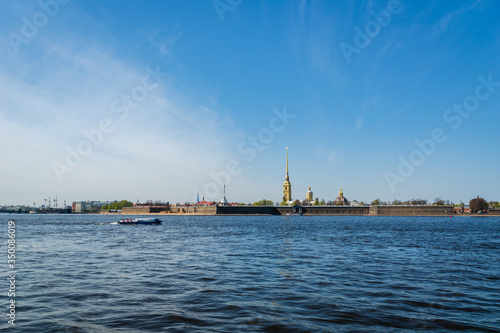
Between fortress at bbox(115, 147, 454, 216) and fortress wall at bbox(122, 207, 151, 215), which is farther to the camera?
fortress wall at bbox(122, 207, 151, 215)

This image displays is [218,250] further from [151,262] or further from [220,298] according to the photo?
[220,298]

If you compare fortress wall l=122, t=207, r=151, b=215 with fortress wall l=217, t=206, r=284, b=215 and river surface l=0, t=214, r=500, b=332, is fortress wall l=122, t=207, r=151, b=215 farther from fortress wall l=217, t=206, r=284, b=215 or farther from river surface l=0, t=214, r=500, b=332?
river surface l=0, t=214, r=500, b=332

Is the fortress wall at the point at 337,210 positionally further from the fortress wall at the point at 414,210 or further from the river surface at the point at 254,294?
the river surface at the point at 254,294

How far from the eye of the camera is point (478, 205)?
150500 mm

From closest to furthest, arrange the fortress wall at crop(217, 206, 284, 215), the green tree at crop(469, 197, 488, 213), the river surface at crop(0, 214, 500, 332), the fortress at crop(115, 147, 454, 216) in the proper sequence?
the river surface at crop(0, 214, 500, 332), the fortress at crop(115, 147, 454, 216), the green tree at crop(469, 197, 488, 213), the fortress wall at crop(217, 206, 284, 215)

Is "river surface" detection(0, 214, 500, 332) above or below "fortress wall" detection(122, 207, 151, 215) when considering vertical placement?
above

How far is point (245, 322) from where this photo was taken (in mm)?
9578

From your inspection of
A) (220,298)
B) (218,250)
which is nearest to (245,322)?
(220,298)

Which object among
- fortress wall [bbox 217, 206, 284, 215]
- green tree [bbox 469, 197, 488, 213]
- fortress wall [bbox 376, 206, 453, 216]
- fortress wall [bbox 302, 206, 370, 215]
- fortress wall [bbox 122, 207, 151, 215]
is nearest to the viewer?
fortress wall [bbox 376, 206, 453, 216]

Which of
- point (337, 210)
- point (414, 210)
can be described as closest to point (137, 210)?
point (337, 210)

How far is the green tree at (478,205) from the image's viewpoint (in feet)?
490

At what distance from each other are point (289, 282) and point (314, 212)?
153m

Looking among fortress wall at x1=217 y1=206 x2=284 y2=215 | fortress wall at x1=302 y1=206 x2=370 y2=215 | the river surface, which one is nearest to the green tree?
fortress wall at x1=302 y1=206 x2=370 y2=215

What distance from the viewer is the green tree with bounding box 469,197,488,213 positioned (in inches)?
5876
